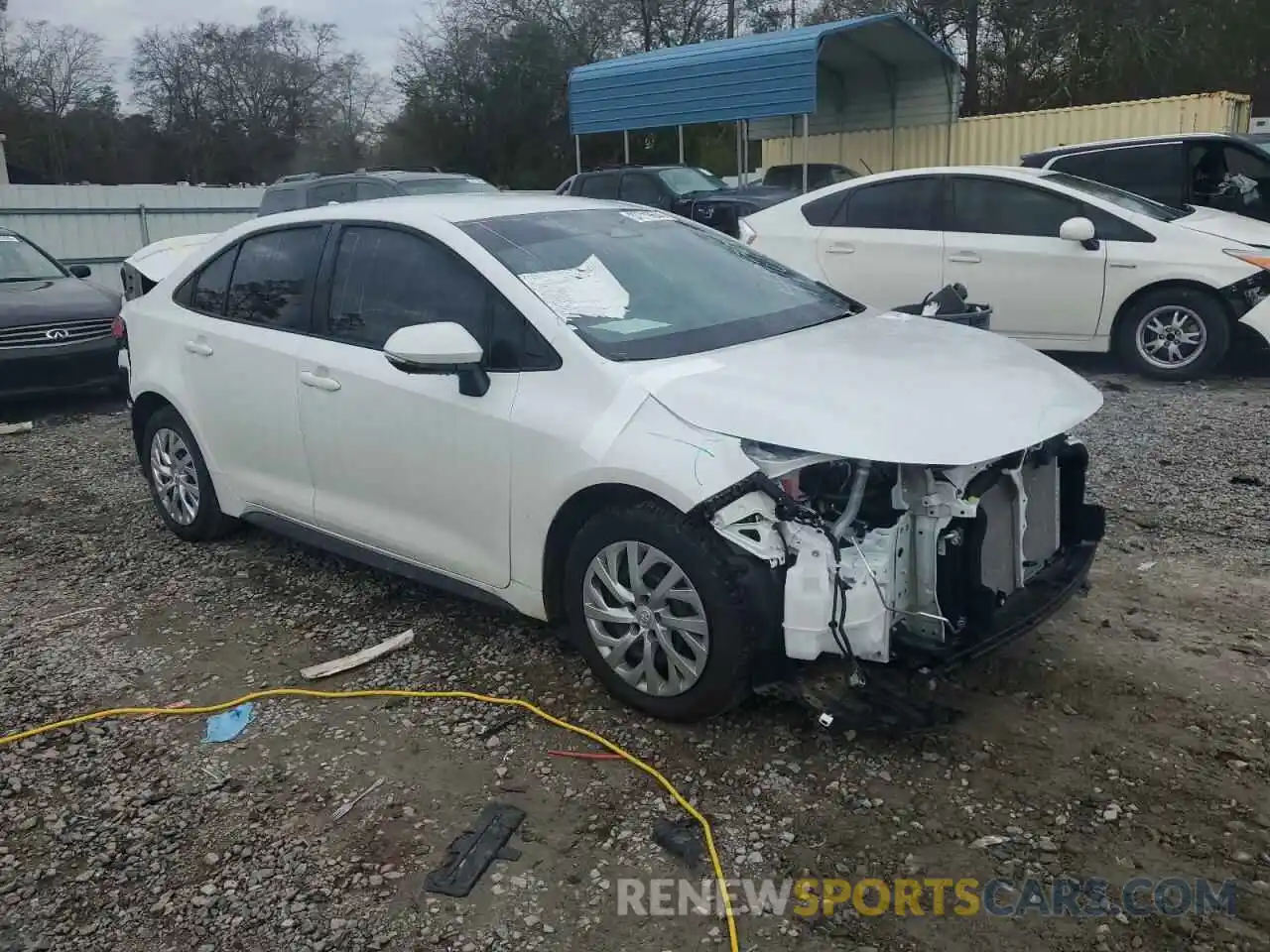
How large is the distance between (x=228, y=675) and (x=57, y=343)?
6.06 metres

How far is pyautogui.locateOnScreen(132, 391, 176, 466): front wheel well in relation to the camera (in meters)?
5.48

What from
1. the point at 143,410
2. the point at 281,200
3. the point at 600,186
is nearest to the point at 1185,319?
the point at 143,410

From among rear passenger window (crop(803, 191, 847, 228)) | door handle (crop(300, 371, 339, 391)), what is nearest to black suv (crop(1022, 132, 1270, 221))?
rear passenger window (crop(803, 191, 847, 228))

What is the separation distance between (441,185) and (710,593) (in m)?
11.1

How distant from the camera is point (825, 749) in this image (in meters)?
3.43

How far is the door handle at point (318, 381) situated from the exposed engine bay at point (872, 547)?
186 centimetres

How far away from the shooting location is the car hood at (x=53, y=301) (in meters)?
8.93

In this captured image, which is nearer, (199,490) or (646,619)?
(646,619)

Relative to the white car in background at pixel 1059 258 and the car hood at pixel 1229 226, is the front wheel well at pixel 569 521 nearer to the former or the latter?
the white car in background at pixel 1059 258

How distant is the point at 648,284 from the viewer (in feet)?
13.5

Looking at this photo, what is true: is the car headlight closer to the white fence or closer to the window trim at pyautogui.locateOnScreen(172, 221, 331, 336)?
the window trim at pyautogui.locateOnScreen(172, 221, 331, 336)

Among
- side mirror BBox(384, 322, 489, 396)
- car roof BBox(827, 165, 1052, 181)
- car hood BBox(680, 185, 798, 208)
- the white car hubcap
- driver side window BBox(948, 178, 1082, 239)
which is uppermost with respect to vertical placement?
car hood BBox(680, 185, 798, 208)

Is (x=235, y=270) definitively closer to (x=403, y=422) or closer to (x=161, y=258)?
(x=403, y=422)

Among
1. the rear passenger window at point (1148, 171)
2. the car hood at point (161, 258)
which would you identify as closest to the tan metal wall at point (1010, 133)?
the rear passenger window at point (1148, 171)
